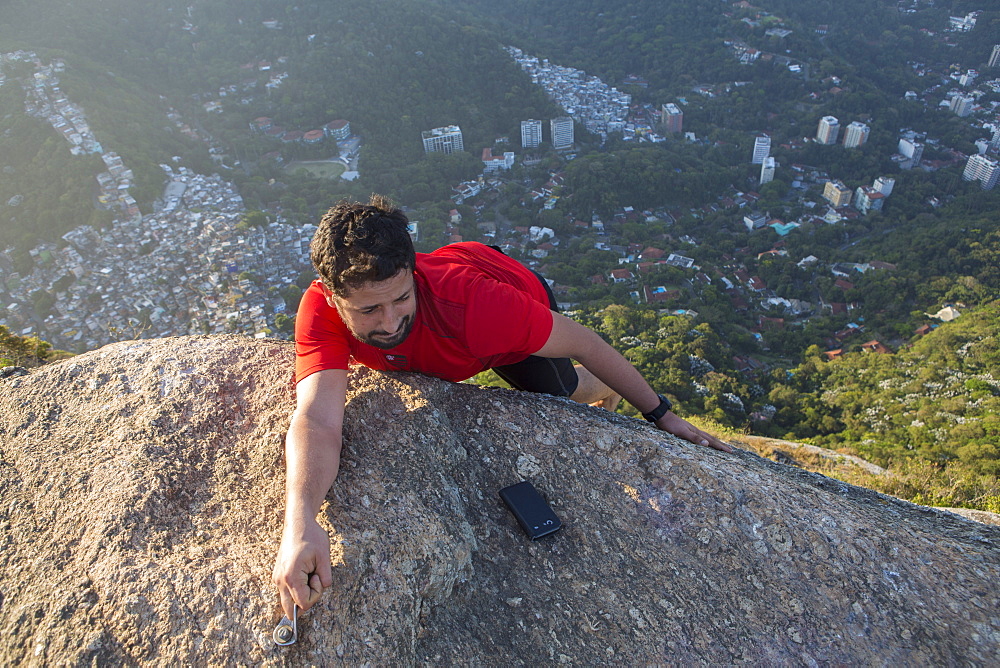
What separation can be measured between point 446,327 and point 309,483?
1043 mm

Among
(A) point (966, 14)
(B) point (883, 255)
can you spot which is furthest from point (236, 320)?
(A) point (966, 14)

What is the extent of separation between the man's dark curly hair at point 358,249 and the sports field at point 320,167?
1358 inches

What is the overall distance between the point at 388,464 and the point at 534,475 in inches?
30.3

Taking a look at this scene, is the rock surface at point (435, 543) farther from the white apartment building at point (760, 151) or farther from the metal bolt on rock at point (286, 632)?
the white apartment building at point (760, 151)

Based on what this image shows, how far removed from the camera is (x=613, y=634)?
238 centimetres

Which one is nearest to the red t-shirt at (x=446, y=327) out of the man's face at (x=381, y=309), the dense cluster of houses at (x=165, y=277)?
the man's face at (x=381, y=309)

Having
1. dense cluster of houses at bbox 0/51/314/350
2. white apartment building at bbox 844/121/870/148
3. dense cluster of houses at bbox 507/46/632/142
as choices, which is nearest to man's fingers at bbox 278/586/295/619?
dense cluster of houses at bbox 0/51/314/350

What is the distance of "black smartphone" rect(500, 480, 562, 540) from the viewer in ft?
8.71

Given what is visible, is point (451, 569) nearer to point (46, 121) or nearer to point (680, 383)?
point (680, 383)

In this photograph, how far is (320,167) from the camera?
35.8 meters

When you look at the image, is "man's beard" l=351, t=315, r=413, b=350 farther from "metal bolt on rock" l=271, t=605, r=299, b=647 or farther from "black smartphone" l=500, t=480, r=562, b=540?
"metal bolt on rock" l=271, t=605, r=299, b=647

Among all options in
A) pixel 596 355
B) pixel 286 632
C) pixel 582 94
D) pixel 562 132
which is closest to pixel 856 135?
pixel 582 94

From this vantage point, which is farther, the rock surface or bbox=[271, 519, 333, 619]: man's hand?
the rock surface

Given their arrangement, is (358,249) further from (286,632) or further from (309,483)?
(286,632)
